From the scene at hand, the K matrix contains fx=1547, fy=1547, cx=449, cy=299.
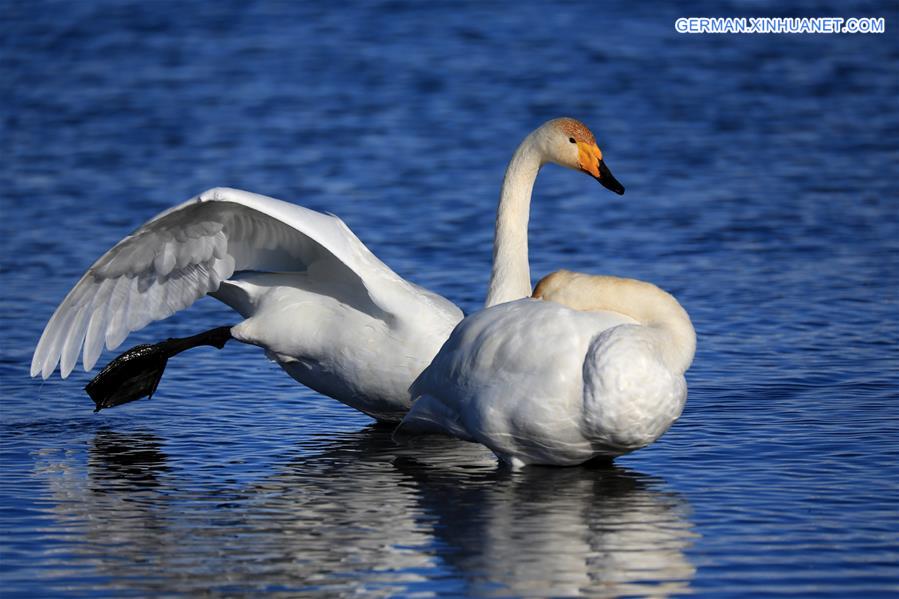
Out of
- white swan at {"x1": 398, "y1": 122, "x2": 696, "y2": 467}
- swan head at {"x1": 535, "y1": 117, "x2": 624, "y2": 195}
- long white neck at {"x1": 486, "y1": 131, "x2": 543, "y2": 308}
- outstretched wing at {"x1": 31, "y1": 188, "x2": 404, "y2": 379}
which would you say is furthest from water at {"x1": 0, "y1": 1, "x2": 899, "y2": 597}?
swan head at {"x1": 535, "y1": 117, "x2": 624, "y2": 195}

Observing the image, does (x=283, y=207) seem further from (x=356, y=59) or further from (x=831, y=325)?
(x=356, y=59)

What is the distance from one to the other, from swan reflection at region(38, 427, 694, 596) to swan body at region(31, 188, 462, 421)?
1.56ft

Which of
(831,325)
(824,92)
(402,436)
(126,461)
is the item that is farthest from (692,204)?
(126,461)

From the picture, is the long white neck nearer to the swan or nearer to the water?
the swan

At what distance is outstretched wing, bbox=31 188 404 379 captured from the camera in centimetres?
754

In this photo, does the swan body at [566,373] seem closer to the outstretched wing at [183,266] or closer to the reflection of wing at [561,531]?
the reflection of wing at [561,531]

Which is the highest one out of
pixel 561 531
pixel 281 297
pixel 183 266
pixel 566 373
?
pixel 183 266

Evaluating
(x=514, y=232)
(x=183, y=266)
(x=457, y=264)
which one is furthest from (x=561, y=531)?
(x=457, y=264)

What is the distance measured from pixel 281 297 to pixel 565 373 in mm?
2181

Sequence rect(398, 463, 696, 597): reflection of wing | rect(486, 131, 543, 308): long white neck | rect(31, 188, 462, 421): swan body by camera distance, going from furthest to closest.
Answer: rect(486, 131, 543, 308): long white neck, rect(31, 188, 462, 421): swan body, rect(398, 463, 696, 597): reflection of wing

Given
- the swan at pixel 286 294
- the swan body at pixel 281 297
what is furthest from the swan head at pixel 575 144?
the swan body at pixel 281 297

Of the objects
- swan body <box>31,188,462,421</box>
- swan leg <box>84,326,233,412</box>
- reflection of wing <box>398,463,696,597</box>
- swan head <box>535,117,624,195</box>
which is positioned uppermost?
swan head <box>535,117,624,195</box>

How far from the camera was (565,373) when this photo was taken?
6328 millimetres

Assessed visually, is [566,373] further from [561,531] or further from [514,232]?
[514,232]
